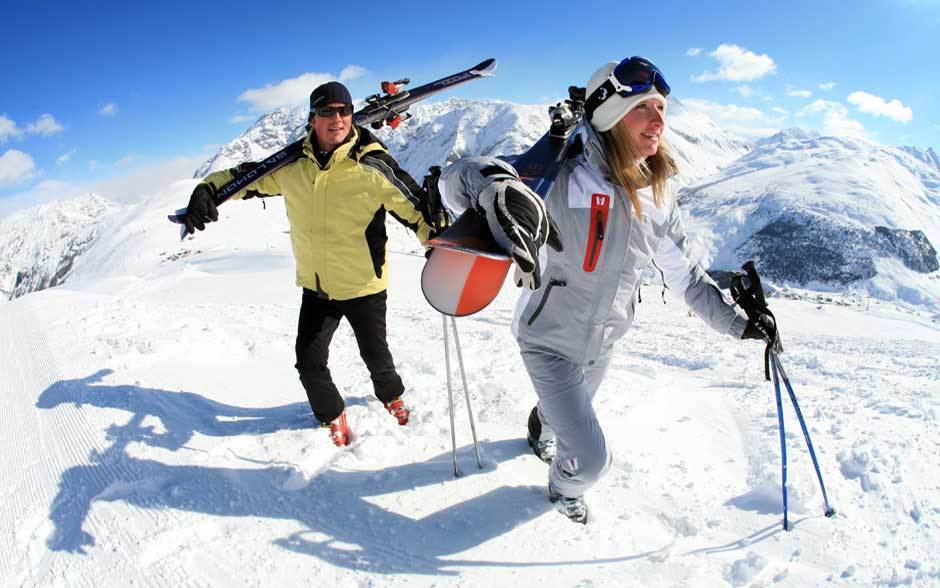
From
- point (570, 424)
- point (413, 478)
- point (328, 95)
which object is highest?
point (328, 95)

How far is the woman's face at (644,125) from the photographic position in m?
2.68

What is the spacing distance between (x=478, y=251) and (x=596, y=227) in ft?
2.93

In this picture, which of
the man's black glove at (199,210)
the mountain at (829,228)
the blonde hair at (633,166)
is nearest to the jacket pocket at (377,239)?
the man's black glove at (199,210)

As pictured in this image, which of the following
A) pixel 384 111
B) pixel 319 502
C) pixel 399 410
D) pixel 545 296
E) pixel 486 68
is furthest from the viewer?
pixel 486 68

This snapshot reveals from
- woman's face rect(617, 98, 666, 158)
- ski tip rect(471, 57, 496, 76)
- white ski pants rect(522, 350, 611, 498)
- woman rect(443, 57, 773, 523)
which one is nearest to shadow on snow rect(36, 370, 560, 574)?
white ski pants rect(522, 350, 611, 498)

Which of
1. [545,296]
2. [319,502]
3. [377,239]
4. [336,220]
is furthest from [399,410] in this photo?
[545,296]

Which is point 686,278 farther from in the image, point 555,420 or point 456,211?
point 456,211

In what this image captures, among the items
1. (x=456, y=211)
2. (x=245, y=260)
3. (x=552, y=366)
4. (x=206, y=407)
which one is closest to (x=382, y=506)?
(x=552, y=366)

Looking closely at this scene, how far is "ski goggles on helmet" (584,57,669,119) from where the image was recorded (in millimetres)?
2641

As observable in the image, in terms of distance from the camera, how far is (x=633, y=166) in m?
2.69

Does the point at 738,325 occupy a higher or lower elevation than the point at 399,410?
higher

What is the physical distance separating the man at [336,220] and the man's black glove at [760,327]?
2.16 m

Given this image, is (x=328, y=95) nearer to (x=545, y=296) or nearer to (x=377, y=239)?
(x=377, y=239)

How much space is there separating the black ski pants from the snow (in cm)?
24
